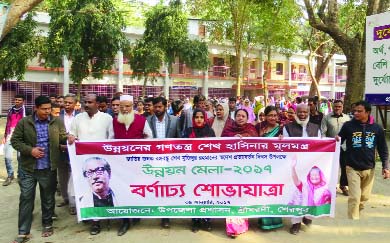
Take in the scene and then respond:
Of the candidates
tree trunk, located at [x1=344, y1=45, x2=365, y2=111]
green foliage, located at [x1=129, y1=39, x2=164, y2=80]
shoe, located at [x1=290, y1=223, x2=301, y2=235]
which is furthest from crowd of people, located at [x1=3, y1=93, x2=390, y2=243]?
green foliage, located at [x1=129, y1=39, x2=164, y2=80]

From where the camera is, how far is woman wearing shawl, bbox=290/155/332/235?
208 inches

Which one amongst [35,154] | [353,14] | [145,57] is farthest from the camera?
[145,57]

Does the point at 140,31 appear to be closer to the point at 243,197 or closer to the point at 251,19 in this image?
→ the point at 251,19

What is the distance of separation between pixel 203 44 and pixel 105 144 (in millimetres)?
20448

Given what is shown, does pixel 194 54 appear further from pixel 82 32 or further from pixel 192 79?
pixel 192 79

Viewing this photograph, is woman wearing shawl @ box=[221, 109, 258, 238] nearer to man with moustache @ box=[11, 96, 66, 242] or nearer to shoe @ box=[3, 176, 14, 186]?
man with moustache @ box=[11, 96, 66, 242]

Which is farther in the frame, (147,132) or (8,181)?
(8,181)

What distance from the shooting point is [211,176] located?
533cm

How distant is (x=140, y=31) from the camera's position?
109 ft

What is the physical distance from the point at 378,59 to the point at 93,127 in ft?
18.7

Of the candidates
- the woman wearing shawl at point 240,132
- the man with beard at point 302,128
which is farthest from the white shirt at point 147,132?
the man with beard at point 302,128

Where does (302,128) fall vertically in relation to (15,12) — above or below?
below

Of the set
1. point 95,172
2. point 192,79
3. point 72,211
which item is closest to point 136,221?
point 95,172

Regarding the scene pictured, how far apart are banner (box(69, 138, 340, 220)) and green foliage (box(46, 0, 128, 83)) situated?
41.1 feet
